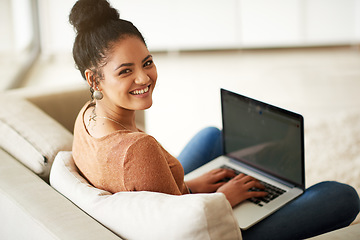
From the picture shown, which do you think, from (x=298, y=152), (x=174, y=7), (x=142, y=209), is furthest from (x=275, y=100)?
(x=142, y=209)

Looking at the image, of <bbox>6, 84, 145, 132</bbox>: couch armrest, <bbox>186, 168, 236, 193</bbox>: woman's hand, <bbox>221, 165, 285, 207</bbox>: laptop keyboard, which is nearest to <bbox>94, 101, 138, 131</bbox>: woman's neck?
<bbox>186, 168, 236, 193</bbox>: woman's hand

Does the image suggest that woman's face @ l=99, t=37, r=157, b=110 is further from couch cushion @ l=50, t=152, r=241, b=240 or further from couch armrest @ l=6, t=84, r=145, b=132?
couch armrest @ l=6, t=84, r=145, b=132

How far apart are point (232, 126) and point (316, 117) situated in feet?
6.32

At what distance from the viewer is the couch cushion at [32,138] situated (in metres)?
1.55

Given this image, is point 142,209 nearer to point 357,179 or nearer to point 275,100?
point 357,179

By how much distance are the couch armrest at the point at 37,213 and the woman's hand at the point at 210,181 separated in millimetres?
554

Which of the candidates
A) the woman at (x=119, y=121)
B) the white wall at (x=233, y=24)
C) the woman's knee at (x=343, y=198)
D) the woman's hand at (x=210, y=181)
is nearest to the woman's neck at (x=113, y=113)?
the woman at (x=119, y=121)

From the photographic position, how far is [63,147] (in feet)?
5.38

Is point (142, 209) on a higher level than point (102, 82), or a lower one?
lower

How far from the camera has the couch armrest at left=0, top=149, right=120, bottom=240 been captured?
42.5 inches

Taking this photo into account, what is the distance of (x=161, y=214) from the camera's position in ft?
3.37

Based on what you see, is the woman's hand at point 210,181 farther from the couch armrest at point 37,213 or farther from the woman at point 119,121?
the couch armrest at point 37,213

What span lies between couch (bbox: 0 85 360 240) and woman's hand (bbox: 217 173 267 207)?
0.45 m

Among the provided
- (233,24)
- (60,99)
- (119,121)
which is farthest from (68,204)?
(233,24)
